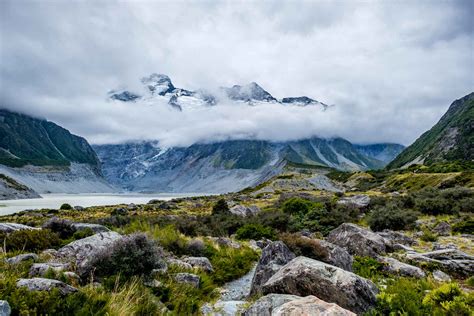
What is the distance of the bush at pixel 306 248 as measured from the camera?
12.4 meters

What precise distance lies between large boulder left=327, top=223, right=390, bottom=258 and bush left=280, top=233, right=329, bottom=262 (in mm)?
3123

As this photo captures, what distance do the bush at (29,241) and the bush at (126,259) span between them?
15.5 feet

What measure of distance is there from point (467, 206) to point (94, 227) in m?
28.4

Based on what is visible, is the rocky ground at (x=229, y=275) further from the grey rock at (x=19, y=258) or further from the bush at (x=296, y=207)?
the bush at (x=296, y=207)

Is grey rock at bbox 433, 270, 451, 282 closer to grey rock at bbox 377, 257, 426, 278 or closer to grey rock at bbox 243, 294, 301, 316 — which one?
grey rock at bbox 377, 257, 426, 278

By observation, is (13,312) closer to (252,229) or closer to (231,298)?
(231,298)

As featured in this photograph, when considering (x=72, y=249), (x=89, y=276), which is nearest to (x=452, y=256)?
(x=89, y=276)

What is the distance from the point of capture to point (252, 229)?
23.6 metres

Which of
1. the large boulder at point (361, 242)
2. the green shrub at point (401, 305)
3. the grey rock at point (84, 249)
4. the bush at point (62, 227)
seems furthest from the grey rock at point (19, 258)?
the large boulder at point (361, 242)

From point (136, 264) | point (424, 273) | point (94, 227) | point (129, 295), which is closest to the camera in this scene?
point (129, 295)

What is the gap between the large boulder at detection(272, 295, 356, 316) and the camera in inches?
219

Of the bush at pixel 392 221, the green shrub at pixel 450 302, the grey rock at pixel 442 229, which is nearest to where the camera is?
the green shrub at pixel 450 302

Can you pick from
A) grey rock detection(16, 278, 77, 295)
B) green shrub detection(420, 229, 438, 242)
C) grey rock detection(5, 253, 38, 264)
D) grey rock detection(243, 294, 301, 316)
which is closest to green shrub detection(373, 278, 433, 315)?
grey rock detection(243, 294, 301, 316)

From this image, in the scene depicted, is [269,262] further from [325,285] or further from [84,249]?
[84,249]
